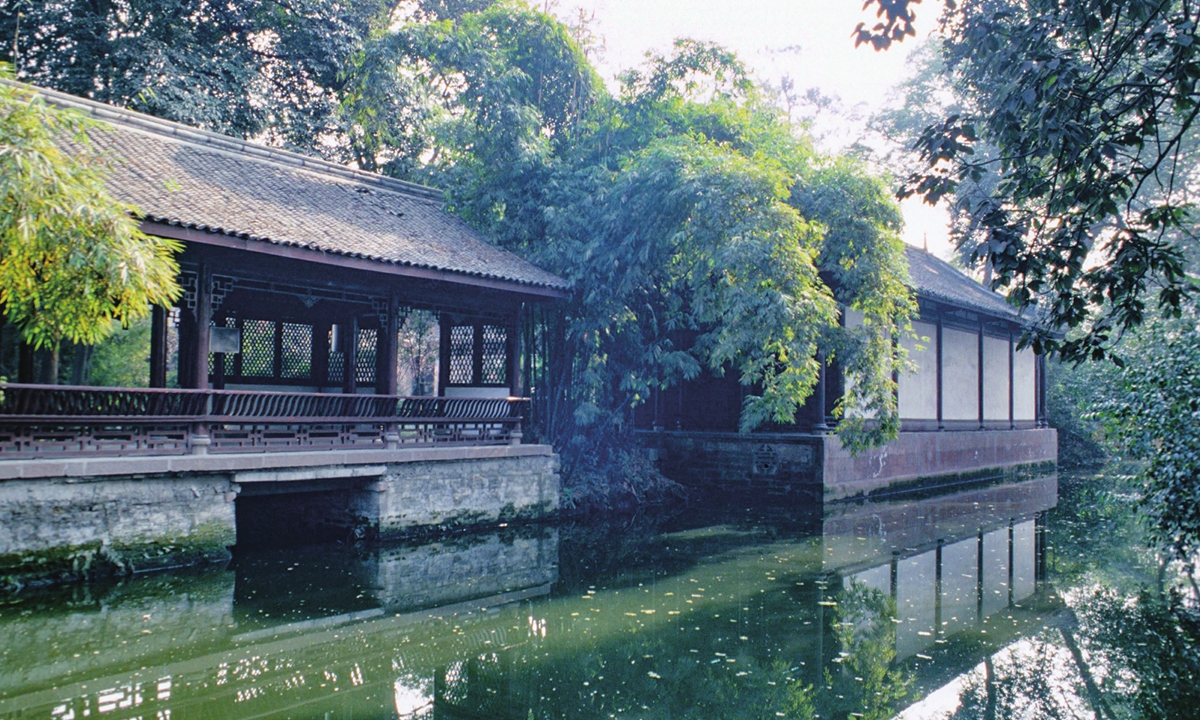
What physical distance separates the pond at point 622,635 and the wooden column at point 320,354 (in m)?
4.65

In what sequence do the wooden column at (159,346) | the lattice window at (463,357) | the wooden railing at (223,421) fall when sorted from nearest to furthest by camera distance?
the wooden railing at (223,421), the wooden column at (159,346), the lattice window at (463,357)

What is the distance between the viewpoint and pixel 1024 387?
23266 millimetres

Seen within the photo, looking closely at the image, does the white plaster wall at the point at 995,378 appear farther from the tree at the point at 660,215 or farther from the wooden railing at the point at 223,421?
the wooden railing at the point at 223,421

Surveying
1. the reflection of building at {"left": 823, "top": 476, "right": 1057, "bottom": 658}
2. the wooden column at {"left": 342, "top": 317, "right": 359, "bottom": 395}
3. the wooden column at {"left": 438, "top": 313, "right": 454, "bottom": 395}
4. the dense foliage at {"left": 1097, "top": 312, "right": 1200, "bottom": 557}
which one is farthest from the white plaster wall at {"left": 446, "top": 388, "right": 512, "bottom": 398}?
the dense foliage at {"left": 1097, "top": 312, "right": 1200, "bottom": 557}

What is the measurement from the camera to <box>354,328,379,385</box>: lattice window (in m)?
14.8

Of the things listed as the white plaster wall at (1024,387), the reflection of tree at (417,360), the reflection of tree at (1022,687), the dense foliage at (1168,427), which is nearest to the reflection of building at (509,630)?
the reflection of tree at (1022,687)

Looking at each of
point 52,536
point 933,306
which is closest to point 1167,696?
point 52,536

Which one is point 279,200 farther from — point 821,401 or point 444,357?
point 821,401

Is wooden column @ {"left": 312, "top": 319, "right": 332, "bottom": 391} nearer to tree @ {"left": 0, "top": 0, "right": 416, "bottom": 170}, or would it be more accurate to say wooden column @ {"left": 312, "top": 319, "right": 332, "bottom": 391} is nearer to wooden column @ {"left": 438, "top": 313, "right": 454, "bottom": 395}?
wooden column @ {"left": 438, "top": 313, "right": 454, "bottom": 395}

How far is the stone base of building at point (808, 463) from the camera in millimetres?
14703

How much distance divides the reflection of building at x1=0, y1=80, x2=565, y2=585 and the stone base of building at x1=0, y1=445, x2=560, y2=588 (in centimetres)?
2

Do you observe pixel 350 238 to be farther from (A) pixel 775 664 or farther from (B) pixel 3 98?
(A) pixel 775 664

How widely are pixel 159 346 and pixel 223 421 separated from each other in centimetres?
194

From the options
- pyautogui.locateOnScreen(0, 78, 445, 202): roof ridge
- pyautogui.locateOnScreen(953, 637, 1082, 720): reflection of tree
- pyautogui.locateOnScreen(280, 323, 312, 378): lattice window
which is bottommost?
pyautogui.locateOnScreen(953, 637, 1082, 720): reflection of tree
